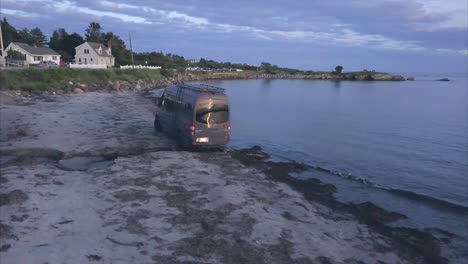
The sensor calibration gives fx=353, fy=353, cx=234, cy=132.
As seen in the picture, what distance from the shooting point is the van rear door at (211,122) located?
55.3 ft

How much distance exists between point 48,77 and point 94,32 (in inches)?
2971

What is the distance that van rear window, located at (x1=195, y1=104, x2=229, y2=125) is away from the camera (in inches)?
662

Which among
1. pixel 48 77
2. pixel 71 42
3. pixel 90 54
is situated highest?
pixel 71 42

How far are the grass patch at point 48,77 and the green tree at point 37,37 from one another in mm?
45298

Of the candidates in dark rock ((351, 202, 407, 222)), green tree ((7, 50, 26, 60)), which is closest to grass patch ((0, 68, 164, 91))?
green tree ((7, 50, 26, 60))

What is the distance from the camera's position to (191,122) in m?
16.9

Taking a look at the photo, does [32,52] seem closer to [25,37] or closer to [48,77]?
[25,37]

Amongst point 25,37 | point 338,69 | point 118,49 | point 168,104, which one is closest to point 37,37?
point 25,37

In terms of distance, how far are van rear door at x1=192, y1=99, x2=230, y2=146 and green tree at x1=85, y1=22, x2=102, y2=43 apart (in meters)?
106

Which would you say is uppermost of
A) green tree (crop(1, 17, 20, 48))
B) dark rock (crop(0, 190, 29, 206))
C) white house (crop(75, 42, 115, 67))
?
green tree (crop(1, 17, 20, 48))

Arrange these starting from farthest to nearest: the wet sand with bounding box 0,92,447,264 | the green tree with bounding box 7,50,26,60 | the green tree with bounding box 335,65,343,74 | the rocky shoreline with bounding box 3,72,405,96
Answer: the green tree with bounding box 335,65,343,74 → the green tree with bounding box 7,50,26,60 → the rocky shoreline with bounding box 3,72,405,96 → the wet sand with bounding box 0,92,447,264

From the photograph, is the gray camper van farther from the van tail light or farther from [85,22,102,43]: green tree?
[85,22,102,43]: green tree

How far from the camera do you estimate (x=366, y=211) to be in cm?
1298

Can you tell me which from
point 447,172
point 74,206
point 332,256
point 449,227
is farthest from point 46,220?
point 447,172
